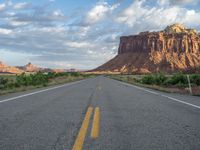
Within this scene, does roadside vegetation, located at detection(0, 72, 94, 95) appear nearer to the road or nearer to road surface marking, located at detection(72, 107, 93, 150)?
the road

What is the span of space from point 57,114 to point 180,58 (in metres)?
171

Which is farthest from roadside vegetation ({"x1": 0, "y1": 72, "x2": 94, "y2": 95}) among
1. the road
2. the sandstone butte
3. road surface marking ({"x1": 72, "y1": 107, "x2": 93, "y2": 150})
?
the sandstone butte

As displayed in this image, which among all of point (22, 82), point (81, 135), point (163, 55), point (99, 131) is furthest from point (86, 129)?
point (163, 55)

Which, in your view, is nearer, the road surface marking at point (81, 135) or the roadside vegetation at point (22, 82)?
the road surface marking at point (81, 135)

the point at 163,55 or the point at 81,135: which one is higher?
the point at 163,55

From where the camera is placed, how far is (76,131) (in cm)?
732

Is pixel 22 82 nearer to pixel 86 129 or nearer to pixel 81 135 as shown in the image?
pixel 86 129

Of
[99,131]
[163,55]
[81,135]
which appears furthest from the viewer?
[163,55]

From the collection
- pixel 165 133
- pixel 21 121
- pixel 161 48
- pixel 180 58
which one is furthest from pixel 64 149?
pixel 161 48

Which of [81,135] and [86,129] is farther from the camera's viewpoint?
[86,129]

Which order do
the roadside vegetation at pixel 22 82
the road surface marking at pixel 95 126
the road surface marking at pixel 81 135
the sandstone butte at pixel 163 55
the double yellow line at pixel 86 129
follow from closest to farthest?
the road surface marking at pixel 81 135
the double yellow line at pixel 86 129
the road surface marking at pixel 95 126
the roadside vegetation at pixel 22 82
the sandstone butte at pixel 163 55

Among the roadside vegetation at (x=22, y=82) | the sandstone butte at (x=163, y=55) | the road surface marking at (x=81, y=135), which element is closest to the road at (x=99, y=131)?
the road surface marking at (x=81, y=135)

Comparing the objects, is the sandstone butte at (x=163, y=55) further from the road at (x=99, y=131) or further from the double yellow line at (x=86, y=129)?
the double yellow line at (x=86, y=129)

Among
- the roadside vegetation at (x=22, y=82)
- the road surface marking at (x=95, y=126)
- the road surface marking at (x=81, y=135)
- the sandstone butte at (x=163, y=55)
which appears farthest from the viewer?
the sandstone butte at (x=163, y=55)
